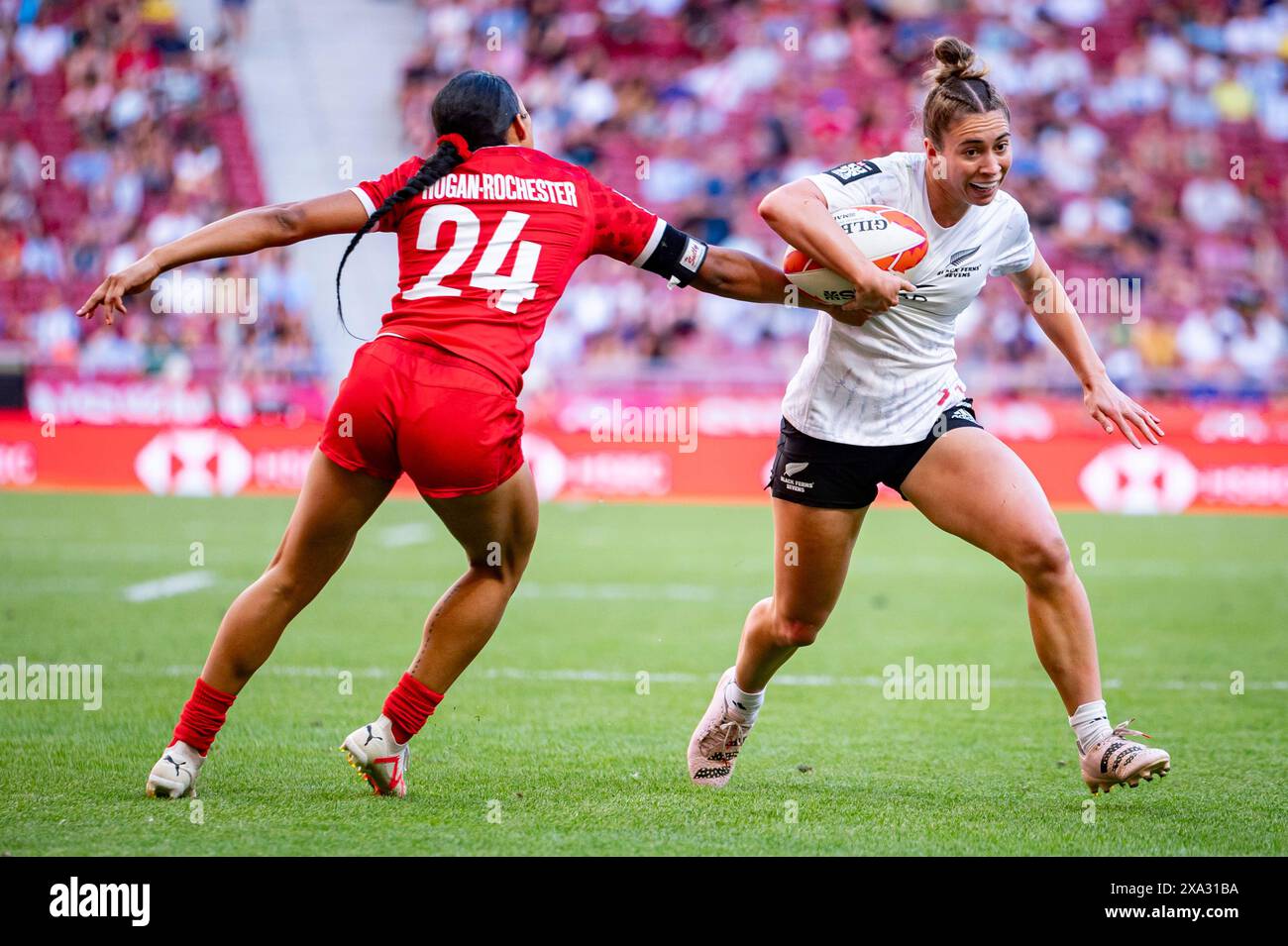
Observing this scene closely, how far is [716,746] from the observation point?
5305 millimetres

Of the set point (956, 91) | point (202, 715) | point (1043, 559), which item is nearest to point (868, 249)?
point (956, 91)

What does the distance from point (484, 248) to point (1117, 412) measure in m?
2.13

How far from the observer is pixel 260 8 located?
2567 centimetres

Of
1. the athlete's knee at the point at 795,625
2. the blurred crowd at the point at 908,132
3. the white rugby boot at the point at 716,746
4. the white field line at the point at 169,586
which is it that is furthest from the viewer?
the blurred crowd at the point at 908,132

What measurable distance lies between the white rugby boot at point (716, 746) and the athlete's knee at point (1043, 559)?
1142mm

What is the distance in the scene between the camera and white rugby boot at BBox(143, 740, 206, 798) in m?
4.85

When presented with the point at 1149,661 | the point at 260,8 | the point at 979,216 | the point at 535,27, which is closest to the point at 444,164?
the point at 979,216

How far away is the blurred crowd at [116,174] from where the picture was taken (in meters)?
19.9

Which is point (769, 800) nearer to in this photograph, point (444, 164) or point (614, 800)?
point (614, 800)

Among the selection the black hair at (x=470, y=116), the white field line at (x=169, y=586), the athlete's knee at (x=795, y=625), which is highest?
the black hair at (x=470, y=116)

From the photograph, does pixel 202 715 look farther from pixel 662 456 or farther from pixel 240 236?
pixel 662 456

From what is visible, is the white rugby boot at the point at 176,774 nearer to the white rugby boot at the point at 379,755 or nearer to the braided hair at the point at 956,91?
the white rugby boot at the point at 379,755

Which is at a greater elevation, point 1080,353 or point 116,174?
point 116,174

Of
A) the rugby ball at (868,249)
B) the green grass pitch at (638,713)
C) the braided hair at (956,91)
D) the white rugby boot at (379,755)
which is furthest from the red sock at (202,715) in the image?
the braided hair at (956,91)
